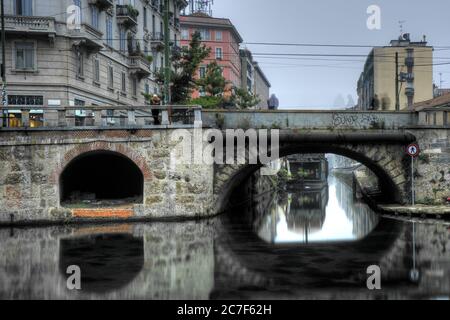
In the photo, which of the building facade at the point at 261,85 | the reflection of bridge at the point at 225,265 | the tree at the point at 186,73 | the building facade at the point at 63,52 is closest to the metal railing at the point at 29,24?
the building facade at the point at 63,52

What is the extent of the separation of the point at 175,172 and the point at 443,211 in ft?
39.2

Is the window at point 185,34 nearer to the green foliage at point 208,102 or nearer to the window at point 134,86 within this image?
the window at point 134,86

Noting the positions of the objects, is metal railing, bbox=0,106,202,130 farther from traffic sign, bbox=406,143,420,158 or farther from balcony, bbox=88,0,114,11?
balcony, bbox=88,0,114,11

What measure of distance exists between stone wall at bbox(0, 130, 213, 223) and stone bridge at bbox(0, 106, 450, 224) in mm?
45

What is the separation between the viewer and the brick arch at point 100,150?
25.7 metres

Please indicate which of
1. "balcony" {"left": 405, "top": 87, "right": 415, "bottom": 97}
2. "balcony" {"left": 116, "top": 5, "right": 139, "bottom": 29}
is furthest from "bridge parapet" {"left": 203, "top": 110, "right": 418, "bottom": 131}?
"balcony" {"left": 405, "top": 87, "right": 415, "bottom": 97}

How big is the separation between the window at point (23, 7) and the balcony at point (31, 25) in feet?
2.42

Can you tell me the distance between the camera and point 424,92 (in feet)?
259

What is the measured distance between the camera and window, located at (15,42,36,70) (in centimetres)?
3262

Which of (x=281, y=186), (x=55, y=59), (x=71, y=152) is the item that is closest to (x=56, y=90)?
(x=55, y=59)

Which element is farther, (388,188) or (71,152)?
(388,188)

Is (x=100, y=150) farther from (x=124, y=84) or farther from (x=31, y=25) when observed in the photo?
(x=124, y=84)

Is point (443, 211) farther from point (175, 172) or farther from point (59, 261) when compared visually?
point (59, 261)
